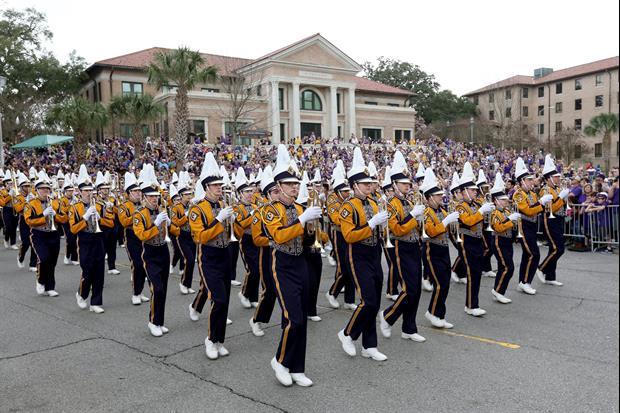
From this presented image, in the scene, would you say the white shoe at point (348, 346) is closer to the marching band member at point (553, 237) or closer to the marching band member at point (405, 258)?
the marching band member at point (405, 258)

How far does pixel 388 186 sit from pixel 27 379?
18.5 ft

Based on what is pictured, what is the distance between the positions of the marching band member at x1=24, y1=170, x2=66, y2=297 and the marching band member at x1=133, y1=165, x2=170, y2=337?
2.99m

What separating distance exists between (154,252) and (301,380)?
3.22 m

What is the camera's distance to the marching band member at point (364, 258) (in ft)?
19.4

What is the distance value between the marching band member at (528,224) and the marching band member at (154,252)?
6.11 m

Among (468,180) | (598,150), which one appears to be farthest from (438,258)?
(598,150)

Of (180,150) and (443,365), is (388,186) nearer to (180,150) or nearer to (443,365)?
(443,365)

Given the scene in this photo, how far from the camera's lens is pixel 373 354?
599cm

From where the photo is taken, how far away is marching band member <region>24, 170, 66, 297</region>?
951 centimetres

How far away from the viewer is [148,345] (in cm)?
660

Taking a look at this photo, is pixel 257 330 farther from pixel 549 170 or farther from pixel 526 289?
pixel 549 170

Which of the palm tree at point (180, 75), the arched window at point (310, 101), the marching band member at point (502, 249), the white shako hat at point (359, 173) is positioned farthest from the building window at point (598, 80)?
the white shako hat at point (359, 173)

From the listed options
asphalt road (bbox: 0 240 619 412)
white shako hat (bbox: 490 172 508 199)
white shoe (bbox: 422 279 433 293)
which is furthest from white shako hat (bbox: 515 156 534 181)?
white shoe (bbox: 422 279 433 293)

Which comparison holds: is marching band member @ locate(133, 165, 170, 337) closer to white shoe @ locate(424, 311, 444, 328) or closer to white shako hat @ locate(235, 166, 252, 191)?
white shako hat @ locate(235, 166, 252, 191)
